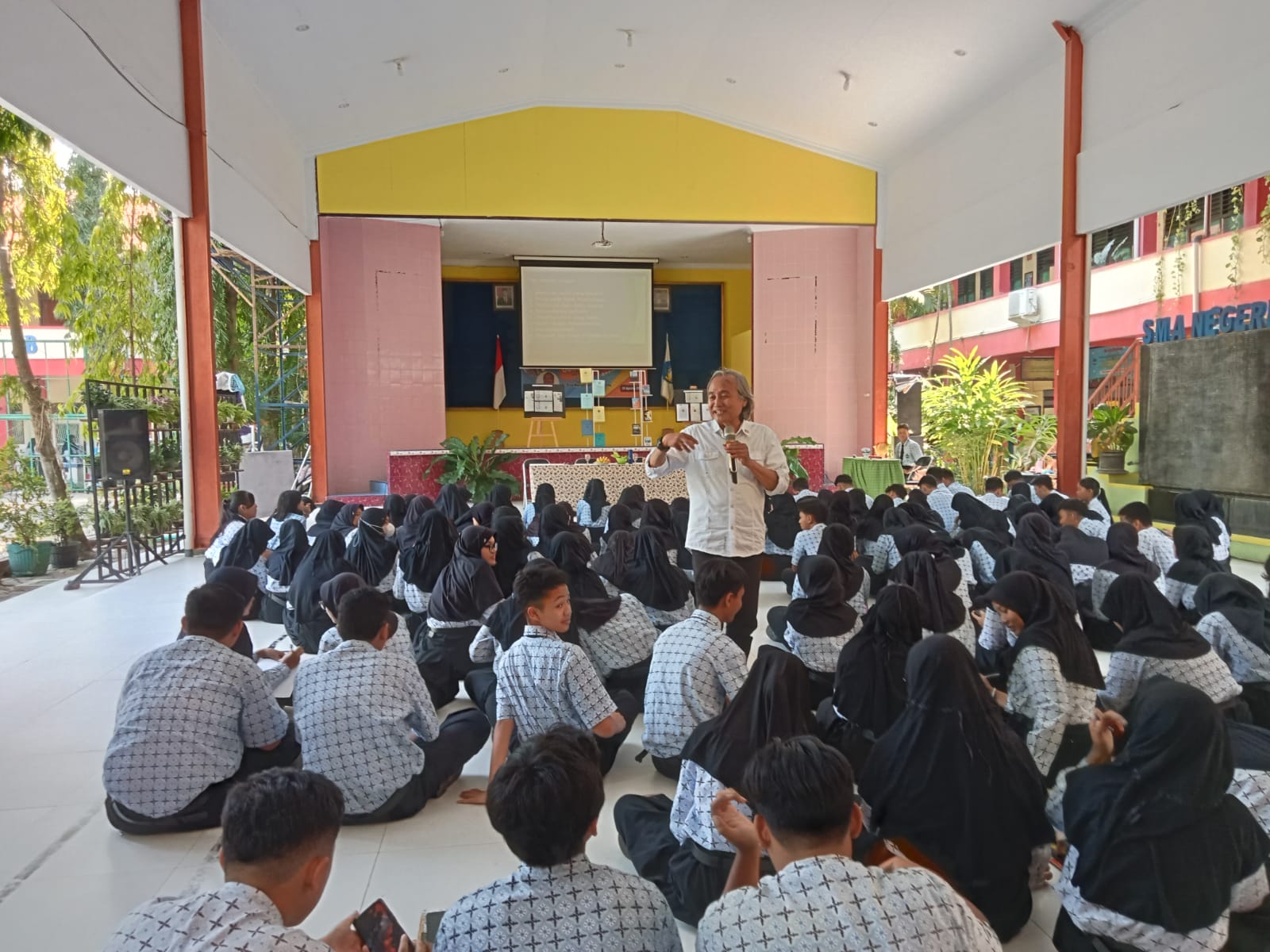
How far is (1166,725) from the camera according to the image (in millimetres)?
1565

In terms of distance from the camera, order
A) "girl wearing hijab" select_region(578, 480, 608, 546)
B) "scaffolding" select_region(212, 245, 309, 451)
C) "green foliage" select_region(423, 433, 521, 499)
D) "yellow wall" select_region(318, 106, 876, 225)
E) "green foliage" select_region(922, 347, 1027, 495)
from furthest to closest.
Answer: "scaffolding" select_region(212, 245, 309, 451)
"green foliage" select_region(423, 433, 521, 499)
"yellow wall" select_region(318, 106, 876, 225)
"green foliage" select_region(922, 347, 1027, 495)
"girl wearing hijab" select_region(578, 480, 608, 546)

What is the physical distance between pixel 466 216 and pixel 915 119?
563 cm

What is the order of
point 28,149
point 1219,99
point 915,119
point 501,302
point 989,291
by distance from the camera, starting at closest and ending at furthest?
point 1219,99 < point 28,149 < point 915,119 < point 501,302 < point 989,291

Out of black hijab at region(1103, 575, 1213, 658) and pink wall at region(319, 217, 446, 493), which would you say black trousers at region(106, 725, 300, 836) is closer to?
black hijab at region(1103, 575, 1213, 658)

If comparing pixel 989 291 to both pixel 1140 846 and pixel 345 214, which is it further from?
pixel 1140 846

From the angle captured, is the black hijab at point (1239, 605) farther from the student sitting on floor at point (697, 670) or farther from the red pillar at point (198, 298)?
the red pillar at point (198, 298)

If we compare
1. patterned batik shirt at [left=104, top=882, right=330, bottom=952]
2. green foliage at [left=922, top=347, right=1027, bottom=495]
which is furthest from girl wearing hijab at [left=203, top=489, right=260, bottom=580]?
green foliage at [left=922, top=347, right=1027, bottom=495]

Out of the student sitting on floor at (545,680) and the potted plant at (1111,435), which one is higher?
the potted plant at (1111,435)

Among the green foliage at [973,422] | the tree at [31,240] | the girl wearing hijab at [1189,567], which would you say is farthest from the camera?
the green foliage at [973,422]

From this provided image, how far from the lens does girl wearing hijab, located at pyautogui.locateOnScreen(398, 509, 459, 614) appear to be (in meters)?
4.40

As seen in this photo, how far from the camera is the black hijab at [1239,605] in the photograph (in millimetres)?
3033

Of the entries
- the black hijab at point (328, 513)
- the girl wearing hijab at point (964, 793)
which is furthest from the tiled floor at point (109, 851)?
the black hijab at point (328, 513)

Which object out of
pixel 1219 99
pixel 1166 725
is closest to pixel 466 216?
pixel 1219 99

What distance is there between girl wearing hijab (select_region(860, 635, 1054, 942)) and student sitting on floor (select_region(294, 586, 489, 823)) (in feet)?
4.54
